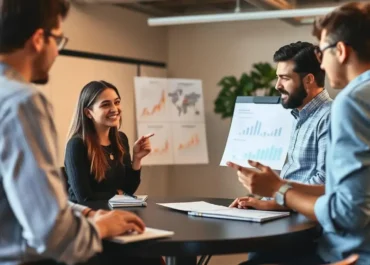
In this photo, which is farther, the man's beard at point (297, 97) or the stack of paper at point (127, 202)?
the man's beard at point (297, 97)

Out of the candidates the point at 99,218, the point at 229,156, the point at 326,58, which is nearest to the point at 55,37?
the point at 99,218

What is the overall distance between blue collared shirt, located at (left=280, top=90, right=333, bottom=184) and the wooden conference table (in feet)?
1.99

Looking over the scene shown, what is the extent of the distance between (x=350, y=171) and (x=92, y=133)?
73.0 inches

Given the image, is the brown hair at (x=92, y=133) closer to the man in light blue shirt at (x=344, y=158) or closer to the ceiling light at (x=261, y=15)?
the man in light blue shirt at (x=344, y=158)

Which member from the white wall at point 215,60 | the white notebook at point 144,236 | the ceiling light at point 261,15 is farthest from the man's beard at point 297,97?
the white wall at point 215,60

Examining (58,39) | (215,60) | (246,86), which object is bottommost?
(246,86)

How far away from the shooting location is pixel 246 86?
18.1ft

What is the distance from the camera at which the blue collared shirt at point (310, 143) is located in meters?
2.68

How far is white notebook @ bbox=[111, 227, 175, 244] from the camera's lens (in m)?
1.62

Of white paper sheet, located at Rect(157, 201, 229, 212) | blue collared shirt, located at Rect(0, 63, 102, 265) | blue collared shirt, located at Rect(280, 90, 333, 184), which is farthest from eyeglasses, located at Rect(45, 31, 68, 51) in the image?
blue collared shirt, located at Rect(280, 90, 333, 184)

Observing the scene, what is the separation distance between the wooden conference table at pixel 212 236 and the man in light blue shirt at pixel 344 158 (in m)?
0.10

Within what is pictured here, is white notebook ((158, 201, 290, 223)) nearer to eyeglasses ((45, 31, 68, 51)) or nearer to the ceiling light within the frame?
eyeglasses ((45, 31, 68, 51))

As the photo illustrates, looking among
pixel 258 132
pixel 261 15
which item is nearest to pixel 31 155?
pixel 258 132

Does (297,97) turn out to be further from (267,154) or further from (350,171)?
(350,171)
